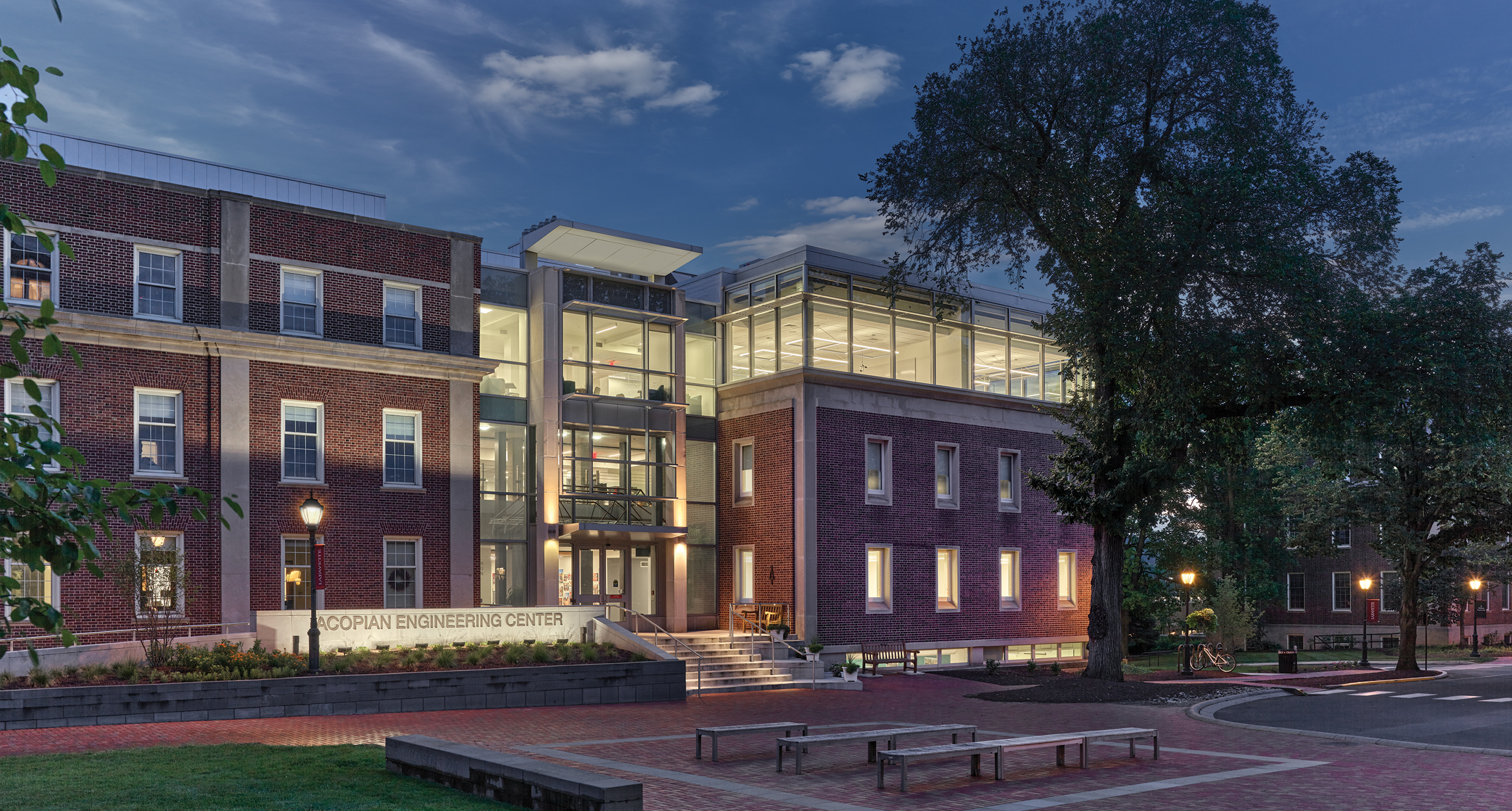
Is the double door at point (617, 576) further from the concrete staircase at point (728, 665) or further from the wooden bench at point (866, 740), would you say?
the wooden bench at point (866, 740)

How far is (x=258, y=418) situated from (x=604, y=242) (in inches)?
390

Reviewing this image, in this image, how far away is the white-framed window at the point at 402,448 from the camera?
28312 millimetres

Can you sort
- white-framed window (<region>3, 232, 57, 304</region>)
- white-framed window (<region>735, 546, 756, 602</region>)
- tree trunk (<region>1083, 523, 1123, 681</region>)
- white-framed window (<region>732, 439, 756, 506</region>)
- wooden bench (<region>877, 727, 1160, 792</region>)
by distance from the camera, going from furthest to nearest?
white-framed window (<region>732, 439, 756, 506</region>) < white-framed window (<region>735, 546, 756, 602</region>) < tree trunk (<region>1083, 523, 1123, 681</region>) < white-framed window (<region>3, 232, 57, 304</region>) < wooden bench (<region>877, 727, 1160, 792</region>)

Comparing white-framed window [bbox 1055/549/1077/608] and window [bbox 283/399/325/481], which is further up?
window [bbox 283/399/325/481]

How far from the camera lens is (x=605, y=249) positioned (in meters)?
31.7

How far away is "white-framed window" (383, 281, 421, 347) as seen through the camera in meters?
28.8

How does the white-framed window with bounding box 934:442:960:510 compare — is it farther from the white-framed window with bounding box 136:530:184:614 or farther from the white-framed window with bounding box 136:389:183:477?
the white-framed window with bounding box 136:530:184:614

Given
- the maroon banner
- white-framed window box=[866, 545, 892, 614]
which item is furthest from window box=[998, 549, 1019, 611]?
the maroon banner

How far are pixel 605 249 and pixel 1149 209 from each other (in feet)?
47.2

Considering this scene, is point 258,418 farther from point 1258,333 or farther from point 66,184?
point 1258,333

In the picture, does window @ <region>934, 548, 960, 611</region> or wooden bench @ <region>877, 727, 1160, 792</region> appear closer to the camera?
wooden bench @ <region>877, 727, 1160, 792</region>

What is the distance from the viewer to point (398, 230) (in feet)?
95.0

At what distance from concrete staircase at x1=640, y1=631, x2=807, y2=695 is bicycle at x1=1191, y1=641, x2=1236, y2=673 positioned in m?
13.6

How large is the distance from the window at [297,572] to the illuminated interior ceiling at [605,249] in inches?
394
